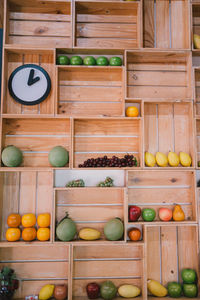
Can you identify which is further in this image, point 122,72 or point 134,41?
point 134,41

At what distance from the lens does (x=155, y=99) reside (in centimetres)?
188

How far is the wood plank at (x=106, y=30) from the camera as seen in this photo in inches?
80.5

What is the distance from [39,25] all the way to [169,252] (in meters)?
2.15

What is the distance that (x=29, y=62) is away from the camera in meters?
2.00

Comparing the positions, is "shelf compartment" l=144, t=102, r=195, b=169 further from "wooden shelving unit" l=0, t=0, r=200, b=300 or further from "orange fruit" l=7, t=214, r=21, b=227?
"orange fruit" l=7, t=214, r=21, b=227

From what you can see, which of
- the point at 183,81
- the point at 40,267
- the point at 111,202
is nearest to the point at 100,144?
the point at 111,202

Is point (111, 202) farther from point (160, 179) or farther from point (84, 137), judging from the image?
point (84, 137)

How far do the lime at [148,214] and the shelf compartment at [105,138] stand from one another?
0.40m

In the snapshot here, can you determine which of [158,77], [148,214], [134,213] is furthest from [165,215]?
[158,77]

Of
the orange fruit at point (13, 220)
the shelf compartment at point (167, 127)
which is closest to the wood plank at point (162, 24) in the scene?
the shelf compartment at point (167, 127)

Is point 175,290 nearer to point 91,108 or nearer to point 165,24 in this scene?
point 91,108

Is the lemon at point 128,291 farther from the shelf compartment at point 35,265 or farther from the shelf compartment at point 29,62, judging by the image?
the shelf compartment at point 29,62

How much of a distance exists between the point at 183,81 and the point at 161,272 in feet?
5.17

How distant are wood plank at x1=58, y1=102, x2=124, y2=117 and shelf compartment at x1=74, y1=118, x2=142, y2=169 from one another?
0.07 meters
